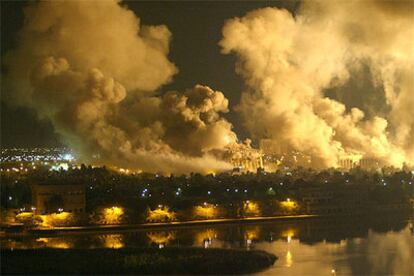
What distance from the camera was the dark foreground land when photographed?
11234 millimetres

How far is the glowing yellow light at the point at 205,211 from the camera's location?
17109 mm

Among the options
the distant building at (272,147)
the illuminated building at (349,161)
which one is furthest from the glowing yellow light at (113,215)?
the illuminated building at (349,161)

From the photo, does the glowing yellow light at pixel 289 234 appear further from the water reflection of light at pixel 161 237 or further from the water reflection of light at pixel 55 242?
the water reflection of light at pixel 55 242

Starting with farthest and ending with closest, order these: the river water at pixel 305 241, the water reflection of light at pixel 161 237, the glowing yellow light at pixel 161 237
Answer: the glowing yellow light at pixel 161 237, the water reflection of light at pixel 161 237, the river water at pixel 305 241

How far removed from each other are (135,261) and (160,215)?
202 inches

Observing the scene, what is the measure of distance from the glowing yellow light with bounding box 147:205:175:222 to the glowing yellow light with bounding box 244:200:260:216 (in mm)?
1401

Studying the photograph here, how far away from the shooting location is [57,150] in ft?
72.3

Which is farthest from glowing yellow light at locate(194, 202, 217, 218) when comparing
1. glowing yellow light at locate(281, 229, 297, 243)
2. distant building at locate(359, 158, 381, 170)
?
distant building at locate(359, 158, 381, 170)

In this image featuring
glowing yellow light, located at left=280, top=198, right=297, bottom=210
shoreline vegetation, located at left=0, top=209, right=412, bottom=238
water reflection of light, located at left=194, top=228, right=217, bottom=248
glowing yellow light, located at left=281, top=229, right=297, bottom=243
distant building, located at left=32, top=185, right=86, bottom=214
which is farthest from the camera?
glowing yellow light, located at left=280, top=198, right=297, bottom=210

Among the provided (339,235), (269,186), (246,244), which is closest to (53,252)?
(246,244)

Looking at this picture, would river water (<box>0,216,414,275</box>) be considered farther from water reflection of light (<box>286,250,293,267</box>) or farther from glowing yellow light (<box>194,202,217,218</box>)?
glowing yellow light (<box>194,202,217,218</box>)

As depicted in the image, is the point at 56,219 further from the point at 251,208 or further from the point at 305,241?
the point at 305,241

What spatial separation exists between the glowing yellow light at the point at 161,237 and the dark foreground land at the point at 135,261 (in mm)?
1580

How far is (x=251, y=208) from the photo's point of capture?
1750cm
